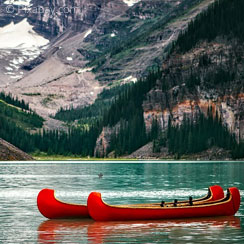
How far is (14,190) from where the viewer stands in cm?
10819

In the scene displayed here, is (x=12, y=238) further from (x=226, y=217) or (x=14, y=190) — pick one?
(x=14, y=190)

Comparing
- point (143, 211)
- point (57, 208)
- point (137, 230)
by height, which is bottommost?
point (137, 230)

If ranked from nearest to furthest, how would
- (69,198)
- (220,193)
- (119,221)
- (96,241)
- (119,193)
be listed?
1. (96,241)
2. (119,221)
3. (220,193)
4. (69,198)
5. (119,193)

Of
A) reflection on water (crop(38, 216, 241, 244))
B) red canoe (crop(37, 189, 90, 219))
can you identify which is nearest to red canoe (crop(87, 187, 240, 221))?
reflection on water (crop(38, 216, 241, 244))

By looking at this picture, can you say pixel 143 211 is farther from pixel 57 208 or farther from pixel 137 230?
pixel 57 208

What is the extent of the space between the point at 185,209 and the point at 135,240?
12.8 meters

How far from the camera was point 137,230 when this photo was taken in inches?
2430

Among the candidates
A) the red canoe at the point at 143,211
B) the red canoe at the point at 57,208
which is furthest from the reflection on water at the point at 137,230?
the red canoe at the point at 57,208

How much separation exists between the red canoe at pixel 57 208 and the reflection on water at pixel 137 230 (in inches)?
38.6

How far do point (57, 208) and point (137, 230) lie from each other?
38.7 ft

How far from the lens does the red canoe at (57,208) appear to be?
69500 millimetres

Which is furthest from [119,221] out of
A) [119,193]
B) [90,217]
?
[119,193]

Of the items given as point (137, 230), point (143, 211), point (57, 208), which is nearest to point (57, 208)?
point (57, 208)

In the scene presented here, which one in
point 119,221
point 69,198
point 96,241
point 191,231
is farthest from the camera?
point 69,198
